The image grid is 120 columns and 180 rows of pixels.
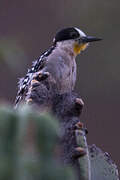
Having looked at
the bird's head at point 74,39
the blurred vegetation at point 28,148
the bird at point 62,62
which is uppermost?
the bird's head at point 74,39

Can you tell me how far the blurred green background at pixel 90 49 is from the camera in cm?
399

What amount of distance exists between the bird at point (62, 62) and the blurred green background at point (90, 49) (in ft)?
1.33

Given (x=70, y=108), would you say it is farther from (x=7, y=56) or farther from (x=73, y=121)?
(x=7, y=56)

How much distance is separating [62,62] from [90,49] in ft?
7.60

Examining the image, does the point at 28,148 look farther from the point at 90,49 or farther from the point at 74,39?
the point at 90,49

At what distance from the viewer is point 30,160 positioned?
0.54 metres

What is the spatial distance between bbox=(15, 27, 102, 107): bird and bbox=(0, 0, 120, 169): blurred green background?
0.41 metres

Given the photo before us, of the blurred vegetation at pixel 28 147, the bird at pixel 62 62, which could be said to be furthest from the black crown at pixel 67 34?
the blurred vegetation at pixel 28 147

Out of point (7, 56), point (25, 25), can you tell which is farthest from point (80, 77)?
point (7, 56)

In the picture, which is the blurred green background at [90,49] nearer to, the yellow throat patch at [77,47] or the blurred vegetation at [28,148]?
the yellow throat patch at [77,47]

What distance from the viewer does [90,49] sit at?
5.20m

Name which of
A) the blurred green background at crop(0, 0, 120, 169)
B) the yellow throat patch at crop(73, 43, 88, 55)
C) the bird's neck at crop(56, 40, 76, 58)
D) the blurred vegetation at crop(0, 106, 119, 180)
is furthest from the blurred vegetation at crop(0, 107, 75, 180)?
the blurred green background at crop(0, 0, 120, 169)

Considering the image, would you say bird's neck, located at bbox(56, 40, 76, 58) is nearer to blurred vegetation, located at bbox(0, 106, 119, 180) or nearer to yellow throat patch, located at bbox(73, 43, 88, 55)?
yellow throat patch, located at bbox(73, 43, 88, 55)

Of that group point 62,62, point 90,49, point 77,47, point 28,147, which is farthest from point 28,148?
point 90,49
